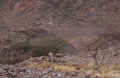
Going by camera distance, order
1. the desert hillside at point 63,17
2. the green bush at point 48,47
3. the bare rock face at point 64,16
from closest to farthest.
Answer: the green bush at point 48,47 → the desert hillside at point 63,17 → the bare rock face at point 64,16

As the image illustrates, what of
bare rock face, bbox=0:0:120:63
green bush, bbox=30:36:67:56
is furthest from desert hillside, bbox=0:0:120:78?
green bush, bbox=30:36:67:56

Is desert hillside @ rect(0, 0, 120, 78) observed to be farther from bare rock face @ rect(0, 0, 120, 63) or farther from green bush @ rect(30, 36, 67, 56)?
green bush @ rect(30, 36, 67, 56)

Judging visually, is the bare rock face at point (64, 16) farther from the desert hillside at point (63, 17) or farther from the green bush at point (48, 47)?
the green bush at point (48, 47)

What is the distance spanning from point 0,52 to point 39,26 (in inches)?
1270

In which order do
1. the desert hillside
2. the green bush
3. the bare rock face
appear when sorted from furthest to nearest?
the bare rock face < the desert hillside < the green bush

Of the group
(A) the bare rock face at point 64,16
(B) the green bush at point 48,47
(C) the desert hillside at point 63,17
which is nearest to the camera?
(B) the green bush at point 48,47

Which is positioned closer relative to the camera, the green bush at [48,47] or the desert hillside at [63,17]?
the green bush at [48,47]

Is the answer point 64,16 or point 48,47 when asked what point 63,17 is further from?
point 48,47

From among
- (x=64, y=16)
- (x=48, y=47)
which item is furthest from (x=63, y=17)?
(x=48, y=47)

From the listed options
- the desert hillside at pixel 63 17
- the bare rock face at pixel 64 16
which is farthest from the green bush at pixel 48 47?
the bare rock face at pixel 64 16

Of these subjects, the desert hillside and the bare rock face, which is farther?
the bare rock face

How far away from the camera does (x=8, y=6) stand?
102688mm

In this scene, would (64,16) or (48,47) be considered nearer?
(48,47)

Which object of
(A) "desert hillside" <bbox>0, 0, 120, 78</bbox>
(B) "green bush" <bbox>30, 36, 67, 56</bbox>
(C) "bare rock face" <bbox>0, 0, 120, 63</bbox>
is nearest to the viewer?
(B) "green bush" <bbox>30, 36, 67, 56</bbox>
